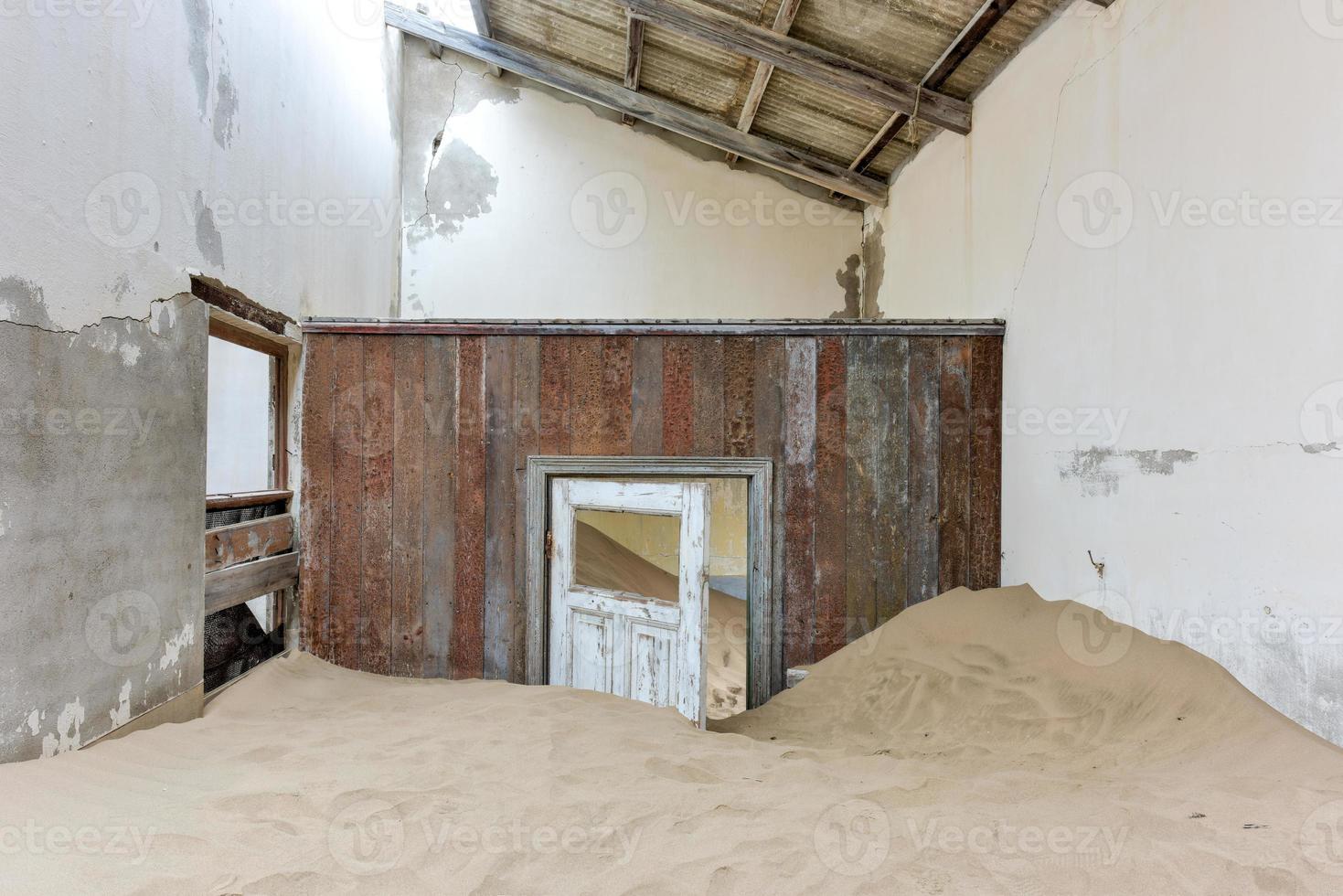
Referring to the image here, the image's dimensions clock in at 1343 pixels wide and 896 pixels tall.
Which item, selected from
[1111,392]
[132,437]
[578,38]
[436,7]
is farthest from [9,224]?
[436,7]

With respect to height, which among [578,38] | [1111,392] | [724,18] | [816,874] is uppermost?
[578,38]

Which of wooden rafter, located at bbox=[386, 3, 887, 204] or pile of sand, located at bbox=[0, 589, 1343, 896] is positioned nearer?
pile of sand, located at bbox=[0, 589, 1343, 896]

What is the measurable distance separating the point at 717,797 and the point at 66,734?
2.08 meters

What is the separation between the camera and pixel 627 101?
616 cm

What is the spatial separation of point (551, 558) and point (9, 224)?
267cm

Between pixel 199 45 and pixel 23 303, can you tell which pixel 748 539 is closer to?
pixel 23 303

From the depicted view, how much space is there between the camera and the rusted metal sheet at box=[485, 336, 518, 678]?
3953 millimetres

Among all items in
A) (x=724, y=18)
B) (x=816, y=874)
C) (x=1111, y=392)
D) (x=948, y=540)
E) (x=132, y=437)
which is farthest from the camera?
(x=724, y=18)

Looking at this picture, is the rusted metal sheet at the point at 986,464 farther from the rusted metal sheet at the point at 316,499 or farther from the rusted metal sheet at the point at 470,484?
the rusted metal sheet at the point at 316,499

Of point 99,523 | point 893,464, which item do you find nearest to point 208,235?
point 99,523

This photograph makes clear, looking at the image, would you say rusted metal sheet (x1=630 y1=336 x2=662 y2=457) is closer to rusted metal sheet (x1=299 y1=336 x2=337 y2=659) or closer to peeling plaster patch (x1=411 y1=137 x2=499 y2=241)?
rusted metal sheet (x1=299 y1=336 x2=337 y2=659)

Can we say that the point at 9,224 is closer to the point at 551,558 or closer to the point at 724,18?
the point at 551,558

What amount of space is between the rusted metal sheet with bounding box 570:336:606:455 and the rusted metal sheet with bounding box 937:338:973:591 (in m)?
1.91

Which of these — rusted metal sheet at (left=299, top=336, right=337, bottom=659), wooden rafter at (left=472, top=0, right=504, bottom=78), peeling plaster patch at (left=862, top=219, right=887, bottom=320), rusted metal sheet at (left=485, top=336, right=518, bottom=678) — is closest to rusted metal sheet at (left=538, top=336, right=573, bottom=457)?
rusted metal sheet at (left=485, top=336, right=518, bottom=678)
